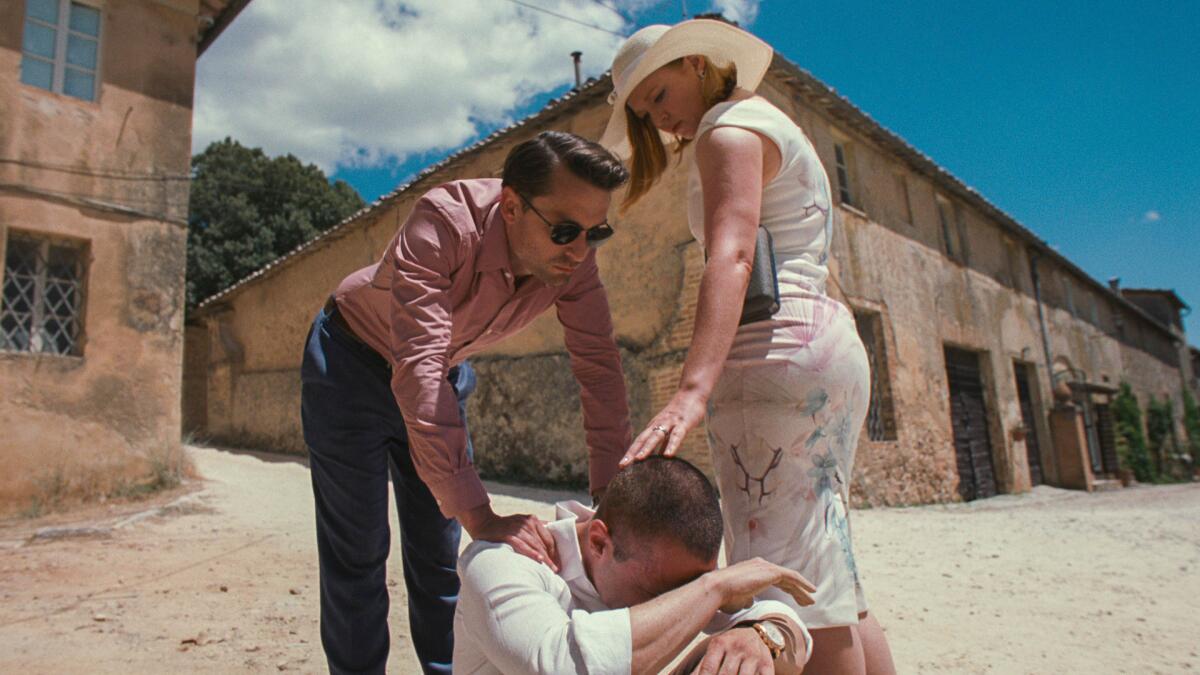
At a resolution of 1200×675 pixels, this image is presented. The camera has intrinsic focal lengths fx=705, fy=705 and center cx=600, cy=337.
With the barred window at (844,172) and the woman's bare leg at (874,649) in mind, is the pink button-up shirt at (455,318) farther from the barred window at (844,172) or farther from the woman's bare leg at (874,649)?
the barred window at (844,172)

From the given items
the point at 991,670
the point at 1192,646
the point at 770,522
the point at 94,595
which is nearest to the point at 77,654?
the point at 94,595

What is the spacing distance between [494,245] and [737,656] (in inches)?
41.7

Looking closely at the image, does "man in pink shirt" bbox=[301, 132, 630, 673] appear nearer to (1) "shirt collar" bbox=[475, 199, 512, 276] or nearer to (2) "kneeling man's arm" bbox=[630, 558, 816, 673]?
(1) "shirt collar" bbox=[475, 199, 512, 276]

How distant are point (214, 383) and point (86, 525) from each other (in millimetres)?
12030

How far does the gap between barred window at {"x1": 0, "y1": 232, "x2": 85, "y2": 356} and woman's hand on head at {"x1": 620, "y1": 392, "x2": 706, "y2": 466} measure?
791 centimetres

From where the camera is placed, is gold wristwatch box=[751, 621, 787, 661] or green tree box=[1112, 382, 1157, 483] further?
green tree box=[1112, 382, 1157, 483]

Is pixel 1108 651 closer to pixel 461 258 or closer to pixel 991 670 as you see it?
pixel 991 670

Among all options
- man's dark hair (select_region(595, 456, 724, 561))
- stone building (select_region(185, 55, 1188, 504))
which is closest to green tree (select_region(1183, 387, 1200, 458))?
stone building (select_region(185, 55, 1188, 504))

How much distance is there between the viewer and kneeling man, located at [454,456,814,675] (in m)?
1.11

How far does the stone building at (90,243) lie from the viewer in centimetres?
680

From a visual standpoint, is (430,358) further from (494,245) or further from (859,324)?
(859,324)

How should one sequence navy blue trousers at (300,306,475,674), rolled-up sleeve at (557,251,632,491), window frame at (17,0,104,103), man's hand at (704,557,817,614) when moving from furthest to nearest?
window frame at (17,0,104,103), navy blue trousers at (300,306,475,674), rolled-up sleeve at (557,251,632,491), man's hand at (704,557,817,614)

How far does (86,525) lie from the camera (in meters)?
5.70

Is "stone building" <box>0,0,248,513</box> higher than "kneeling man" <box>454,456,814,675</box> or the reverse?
higher
